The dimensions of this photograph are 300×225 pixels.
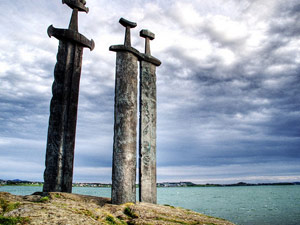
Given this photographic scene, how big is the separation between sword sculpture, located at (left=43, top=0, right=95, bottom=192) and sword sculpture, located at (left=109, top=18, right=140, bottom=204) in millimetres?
1395

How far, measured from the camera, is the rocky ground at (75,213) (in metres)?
4.62

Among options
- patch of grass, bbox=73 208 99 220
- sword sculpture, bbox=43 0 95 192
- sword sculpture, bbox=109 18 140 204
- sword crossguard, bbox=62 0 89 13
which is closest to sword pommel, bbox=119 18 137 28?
sword sculpture, bbox=109 18 140 204

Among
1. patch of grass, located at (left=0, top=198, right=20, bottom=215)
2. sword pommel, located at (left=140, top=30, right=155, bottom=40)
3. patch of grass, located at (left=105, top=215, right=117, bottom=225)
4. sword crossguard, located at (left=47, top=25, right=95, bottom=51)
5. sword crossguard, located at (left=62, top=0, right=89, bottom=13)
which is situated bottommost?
patch of grass, located at (left=105, top=215, right=117, bottom=225)

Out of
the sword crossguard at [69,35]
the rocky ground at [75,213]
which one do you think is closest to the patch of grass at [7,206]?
the rocky ground at [75,213]

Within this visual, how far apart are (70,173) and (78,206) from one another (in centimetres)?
249

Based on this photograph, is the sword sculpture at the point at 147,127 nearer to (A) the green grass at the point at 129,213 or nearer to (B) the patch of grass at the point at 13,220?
(A) the green grass at the point at 129,213

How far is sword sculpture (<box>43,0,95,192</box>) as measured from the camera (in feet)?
26.3

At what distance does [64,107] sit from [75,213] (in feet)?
13.5

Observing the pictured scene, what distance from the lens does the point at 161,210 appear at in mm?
7348

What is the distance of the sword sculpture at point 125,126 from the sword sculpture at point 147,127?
3.13ft

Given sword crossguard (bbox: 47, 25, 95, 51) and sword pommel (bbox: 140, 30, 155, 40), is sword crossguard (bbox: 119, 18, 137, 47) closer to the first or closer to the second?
sword pommel (bbox: 140, 30, 155, 40)

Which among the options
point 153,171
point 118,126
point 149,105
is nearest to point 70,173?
point 118,126

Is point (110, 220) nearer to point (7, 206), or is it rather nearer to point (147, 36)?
point (7, 206)

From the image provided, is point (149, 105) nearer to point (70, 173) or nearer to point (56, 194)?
point (70, 173)
